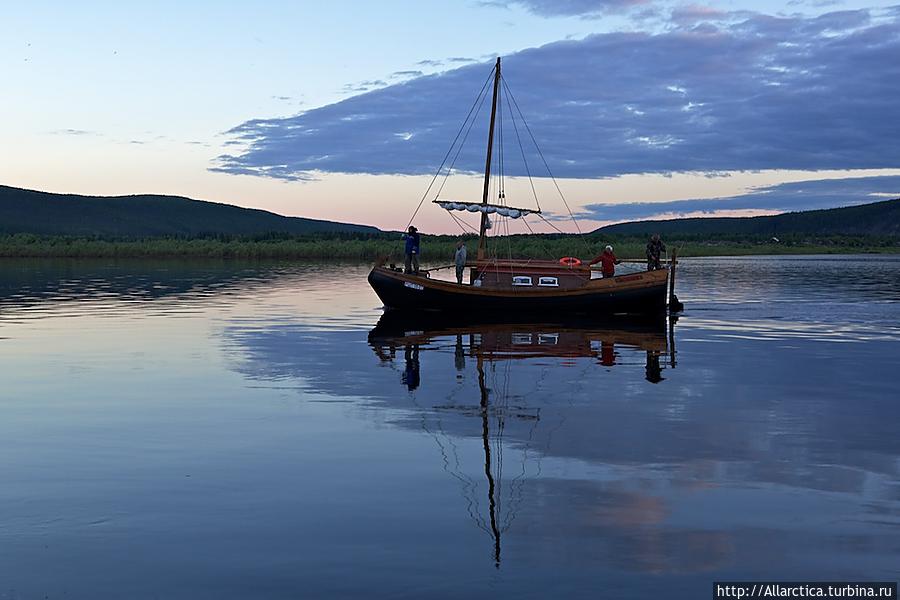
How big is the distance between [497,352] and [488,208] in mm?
16026

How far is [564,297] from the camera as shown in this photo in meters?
36.5

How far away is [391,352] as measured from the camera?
25.2 meters

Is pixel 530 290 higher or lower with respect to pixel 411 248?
lower

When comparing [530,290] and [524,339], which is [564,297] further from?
[524,339]

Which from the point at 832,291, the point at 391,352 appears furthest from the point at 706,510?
the point at 832,291

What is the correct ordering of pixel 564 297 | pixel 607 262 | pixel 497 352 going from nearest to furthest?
pixel 497 352, pixel 564 297, pixel 607 262

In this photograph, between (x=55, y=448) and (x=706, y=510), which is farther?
(x=55, y=448)

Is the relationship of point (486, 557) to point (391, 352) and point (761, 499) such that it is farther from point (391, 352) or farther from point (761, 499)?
point (391, 352)

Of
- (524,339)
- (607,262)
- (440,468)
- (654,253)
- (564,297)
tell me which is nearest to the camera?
(440,468)

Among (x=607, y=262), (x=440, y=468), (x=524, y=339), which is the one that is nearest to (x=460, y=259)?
(x=607, y=262)

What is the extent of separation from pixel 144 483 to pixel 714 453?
7.02 metres

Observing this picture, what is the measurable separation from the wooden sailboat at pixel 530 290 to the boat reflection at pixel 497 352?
38.9 inches

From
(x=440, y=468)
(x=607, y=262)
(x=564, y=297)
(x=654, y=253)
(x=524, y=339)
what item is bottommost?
(x=524, y=339)

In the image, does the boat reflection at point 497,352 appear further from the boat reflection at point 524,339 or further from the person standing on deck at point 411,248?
the person standing on deck at point 411,248
